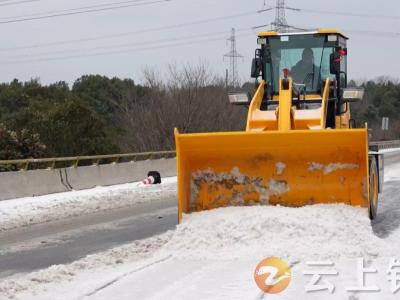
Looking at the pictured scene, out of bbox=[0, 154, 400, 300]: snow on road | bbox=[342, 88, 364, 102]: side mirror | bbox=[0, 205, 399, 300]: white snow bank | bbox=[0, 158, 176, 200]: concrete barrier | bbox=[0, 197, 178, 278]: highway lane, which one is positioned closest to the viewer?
bbox=[0, 154, 400, 300]: snow on road

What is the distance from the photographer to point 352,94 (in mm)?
11430

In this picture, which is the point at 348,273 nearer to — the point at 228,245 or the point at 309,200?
the point at 228,245

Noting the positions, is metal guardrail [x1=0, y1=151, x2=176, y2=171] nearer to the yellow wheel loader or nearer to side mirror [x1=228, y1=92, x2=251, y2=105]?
side mirror [x1=228, y1=92, x2=251, y2=105]

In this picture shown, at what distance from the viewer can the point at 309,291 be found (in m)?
6.34

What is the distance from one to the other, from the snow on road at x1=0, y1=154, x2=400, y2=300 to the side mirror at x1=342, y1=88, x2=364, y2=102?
8.78ft

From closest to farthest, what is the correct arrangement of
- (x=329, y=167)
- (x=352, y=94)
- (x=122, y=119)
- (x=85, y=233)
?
(x=329, y=167), (x=85, y=233), (x=352, y=94), (x=122, y=119)

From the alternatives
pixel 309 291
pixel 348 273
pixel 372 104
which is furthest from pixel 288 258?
pixel 372 104

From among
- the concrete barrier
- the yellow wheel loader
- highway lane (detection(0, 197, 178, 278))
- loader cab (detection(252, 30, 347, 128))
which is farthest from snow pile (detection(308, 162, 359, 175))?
the concrete barrier

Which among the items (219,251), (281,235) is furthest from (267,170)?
(219,251)

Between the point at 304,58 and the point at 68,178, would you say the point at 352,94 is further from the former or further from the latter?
the point at 68,178

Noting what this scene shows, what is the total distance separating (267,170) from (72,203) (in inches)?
284

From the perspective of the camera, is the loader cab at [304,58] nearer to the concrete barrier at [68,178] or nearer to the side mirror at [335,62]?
the side mirror at [335,62]

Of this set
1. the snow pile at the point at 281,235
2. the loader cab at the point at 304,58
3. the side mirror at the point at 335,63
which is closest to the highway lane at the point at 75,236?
the snow pile at the point at 281,235

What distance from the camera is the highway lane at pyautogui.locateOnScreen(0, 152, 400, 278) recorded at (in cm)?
899
